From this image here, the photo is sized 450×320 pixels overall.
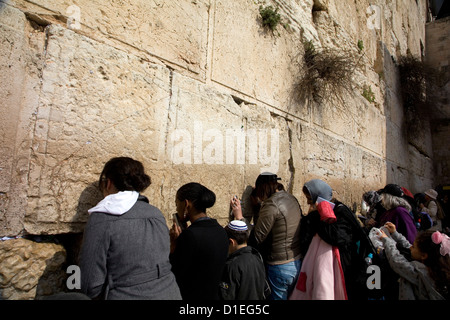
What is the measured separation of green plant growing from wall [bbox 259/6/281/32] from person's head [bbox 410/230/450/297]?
8.52 feet

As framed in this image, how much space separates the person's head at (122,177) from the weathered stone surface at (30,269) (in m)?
0.50

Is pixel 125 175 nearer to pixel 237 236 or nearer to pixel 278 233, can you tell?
pixel 237 236

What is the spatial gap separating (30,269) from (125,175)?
716 millimetres

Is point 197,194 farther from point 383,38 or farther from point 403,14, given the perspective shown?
point 403,14

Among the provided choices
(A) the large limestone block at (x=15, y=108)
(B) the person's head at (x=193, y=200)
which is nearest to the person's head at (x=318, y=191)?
(B) the person's head at (x=193, y=200)

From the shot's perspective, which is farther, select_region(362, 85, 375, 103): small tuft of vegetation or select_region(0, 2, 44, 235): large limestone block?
select_region(362, 85, 375, 103): small tuft of vegetation

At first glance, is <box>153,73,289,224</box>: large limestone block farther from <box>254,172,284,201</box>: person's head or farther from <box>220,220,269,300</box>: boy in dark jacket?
<box>220,220,269,300</box>: boy in dark jacket

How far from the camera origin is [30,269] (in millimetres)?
1472

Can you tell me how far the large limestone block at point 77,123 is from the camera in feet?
5.05

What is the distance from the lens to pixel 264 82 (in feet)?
10.4

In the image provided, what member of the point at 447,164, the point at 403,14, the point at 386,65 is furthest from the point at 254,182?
the point at 447,164

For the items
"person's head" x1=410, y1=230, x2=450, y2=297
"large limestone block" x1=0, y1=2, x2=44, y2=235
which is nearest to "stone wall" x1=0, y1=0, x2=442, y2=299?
"large limestone block" x1=0, y1=2, x2=44, y2=235

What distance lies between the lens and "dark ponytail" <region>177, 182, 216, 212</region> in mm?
1756
